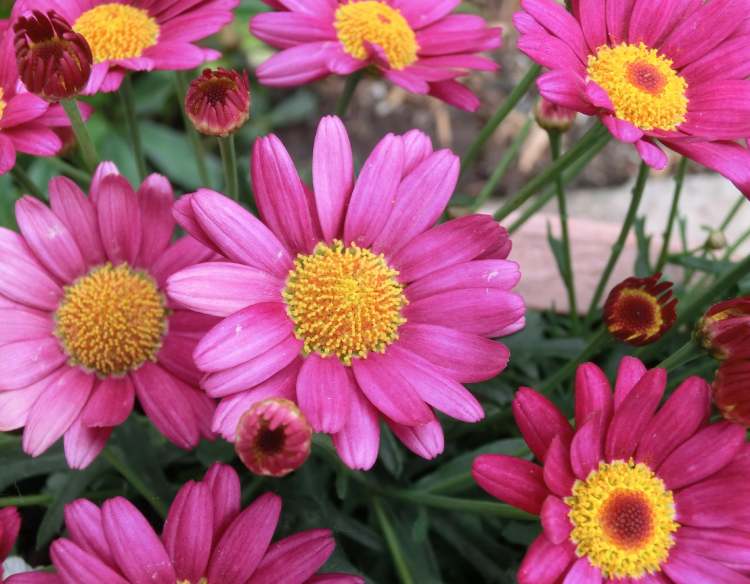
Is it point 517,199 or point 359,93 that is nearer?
point 517,199

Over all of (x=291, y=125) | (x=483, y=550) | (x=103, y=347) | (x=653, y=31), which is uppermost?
(x=653, y=31)

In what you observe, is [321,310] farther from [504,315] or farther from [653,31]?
[653,31]

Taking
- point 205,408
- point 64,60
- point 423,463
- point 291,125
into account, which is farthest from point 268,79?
point 291,125

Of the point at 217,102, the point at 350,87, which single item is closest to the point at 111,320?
the point at 217,102

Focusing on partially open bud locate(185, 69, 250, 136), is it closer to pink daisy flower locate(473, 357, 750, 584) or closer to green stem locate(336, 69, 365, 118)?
green stem locate(336, 69, 365, 118)

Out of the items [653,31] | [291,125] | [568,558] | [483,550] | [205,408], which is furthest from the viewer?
[291,125]

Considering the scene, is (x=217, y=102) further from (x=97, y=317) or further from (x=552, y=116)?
(x=552, y=116)

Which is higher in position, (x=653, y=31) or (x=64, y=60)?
(x=653, y=31)
